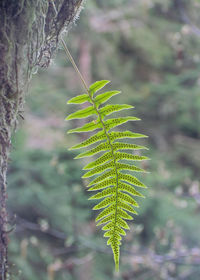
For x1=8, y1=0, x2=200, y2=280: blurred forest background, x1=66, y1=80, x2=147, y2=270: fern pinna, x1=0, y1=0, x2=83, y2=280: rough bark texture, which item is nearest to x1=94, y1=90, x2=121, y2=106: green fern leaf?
x1=66, y1=80, x2=147, y2=270: fern pinna

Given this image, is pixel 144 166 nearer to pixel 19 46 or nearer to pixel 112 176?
pixel 112 176

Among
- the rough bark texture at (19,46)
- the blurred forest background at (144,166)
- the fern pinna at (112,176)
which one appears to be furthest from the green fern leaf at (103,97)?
the blurred forest background at (144,166)

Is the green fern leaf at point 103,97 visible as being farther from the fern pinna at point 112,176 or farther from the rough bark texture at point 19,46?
the rough bark texture at point 19,46

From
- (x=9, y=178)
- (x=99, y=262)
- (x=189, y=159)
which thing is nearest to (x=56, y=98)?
(x=9, y=178)

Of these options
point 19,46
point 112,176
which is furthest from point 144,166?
point 19,46

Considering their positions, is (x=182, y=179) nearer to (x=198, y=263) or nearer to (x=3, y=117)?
(x=198, y=263)

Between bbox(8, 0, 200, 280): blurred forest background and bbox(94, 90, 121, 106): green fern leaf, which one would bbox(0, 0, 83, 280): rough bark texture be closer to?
bbox(94, 90, 121, 106): green fern leaf
